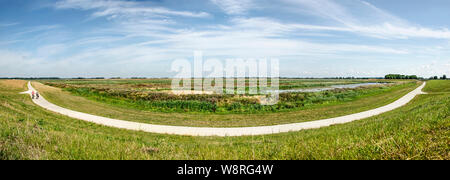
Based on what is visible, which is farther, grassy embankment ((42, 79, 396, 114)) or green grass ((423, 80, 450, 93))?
green grass ((423, 80, 450, 93))

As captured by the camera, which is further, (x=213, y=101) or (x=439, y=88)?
(x=439, y=88)

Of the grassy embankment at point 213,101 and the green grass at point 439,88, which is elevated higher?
the green grass at point 439,88

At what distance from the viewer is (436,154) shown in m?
2.58

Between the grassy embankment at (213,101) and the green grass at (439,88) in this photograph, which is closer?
the grassy embankment at (213,101)

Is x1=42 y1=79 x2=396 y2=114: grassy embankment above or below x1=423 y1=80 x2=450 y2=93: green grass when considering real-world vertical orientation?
below

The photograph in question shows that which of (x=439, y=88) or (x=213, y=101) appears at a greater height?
(x=439, y=88)
